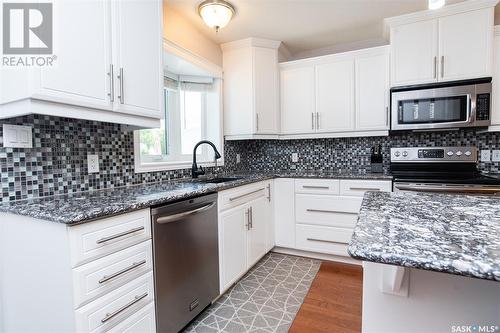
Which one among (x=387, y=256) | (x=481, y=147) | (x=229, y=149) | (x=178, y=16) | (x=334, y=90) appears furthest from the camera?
(x=229, y=149)

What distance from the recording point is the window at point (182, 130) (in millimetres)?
2264

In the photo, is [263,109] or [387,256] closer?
[387,256]

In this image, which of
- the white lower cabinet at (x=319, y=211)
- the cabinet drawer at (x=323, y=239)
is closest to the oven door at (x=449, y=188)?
the white lower cabinet at (x=319, y=211)

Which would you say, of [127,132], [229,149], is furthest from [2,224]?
[229,149]

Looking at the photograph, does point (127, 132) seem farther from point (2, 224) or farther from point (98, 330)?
point (98, 330)

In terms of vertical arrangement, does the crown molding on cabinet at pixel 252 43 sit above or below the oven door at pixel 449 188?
above

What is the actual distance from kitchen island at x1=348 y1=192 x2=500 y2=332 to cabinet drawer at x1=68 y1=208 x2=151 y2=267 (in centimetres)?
99

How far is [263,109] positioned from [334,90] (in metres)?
0.79

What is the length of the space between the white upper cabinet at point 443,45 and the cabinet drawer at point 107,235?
250 cm

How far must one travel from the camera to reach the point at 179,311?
4.99 ft

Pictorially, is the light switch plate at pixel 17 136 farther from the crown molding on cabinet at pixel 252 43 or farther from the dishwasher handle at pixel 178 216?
the crown molding on cabinet at pixel 252 43

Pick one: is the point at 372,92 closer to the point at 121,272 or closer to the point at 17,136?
the point at 121,272

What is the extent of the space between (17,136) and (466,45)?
3.30 meters

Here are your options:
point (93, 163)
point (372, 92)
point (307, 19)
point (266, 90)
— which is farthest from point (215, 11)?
point (372, 92)
